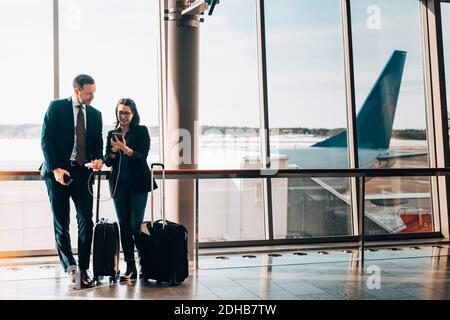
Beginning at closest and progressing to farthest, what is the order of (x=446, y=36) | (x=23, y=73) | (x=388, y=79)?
(x=23, y=73), (x=388, y=79), (x=446, y=36)

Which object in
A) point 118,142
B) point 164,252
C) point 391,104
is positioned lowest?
point 164,252

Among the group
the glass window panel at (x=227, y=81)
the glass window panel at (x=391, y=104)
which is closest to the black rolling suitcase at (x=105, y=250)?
the glass window panel at (x=227, y=81)

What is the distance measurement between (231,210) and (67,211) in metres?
2.40

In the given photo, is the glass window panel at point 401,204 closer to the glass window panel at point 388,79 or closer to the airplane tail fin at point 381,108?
the glass window panel at point 388,79

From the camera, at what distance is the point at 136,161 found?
431 centimetres

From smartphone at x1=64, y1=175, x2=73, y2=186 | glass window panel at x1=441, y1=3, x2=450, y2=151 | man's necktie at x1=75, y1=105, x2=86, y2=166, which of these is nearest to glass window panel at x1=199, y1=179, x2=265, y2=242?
man's necktie at x1=75, y1=105, x2=86, y2=166

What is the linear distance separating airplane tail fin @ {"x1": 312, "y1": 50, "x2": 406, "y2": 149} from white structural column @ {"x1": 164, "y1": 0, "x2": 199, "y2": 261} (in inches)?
86.3

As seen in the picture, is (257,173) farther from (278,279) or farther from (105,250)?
(105,250)

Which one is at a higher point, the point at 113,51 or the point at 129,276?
the point at 113,51

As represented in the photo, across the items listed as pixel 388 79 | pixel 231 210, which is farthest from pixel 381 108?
pixel 231 210

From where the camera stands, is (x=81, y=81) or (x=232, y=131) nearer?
(x=81, y=81)

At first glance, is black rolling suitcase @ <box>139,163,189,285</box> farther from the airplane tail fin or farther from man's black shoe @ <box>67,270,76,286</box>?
the airplane tail fin
